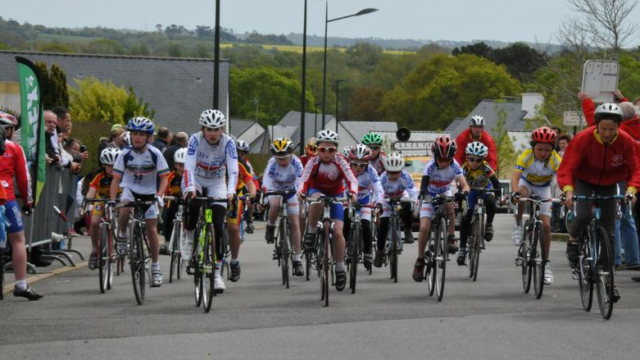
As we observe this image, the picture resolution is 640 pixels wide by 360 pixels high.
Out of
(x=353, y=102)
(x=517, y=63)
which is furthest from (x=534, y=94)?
(x=353, y=102)

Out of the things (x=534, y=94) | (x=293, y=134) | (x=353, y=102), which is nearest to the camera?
(x=534, y=94)

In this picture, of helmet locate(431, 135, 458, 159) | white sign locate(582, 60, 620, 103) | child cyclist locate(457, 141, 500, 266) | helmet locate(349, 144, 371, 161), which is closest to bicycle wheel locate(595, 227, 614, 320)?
helmet locate(431, 135, 458, 159)

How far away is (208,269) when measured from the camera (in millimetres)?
12914

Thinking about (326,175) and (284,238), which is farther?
(284,238)

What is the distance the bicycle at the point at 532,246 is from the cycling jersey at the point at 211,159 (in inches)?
126

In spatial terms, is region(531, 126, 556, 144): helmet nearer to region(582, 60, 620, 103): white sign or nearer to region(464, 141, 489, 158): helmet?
region(464, 141, 489, 158): helmet

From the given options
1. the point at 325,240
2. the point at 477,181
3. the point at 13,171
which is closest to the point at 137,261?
the point at 13,171

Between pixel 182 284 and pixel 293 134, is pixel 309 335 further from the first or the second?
pixel 293 134

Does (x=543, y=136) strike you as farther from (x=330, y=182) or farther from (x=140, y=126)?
(x=140, y=126)

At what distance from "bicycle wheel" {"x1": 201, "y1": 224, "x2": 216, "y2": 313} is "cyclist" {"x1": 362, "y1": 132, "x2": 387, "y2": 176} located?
20.5ft

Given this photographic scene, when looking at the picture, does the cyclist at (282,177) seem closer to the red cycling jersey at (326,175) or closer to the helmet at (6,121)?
the red cycling jersey at (326,175)

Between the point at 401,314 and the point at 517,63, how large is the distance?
135400 millimetres

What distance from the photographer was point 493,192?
17125 mm

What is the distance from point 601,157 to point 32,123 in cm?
701
